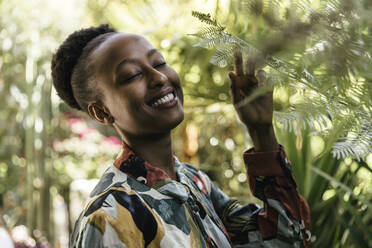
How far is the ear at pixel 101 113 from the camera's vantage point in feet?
3.05

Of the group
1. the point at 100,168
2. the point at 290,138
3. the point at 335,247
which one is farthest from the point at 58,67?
the point at 100,168

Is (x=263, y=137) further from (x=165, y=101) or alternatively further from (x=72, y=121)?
(x=72, y=121)

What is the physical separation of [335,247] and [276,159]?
525mm

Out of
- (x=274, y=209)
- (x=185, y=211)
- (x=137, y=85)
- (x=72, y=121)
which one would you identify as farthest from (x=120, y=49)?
(x=72, y=121)

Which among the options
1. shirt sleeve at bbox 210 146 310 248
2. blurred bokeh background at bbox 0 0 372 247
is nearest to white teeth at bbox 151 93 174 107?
shirt sleeve at bbox 210 146 310 248

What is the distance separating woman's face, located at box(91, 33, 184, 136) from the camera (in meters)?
0.84

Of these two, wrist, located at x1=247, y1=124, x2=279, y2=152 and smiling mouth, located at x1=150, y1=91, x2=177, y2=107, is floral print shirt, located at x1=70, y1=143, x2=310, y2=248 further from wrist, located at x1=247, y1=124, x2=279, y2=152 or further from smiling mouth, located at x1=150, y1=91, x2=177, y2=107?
smiling mouth, located at x1=150, y1=91, x2=177, y2=107

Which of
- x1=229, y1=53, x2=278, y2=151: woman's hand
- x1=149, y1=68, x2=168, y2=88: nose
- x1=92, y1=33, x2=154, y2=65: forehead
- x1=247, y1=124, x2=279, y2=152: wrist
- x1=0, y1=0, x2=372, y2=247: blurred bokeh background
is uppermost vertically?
x1=92, y1=33, x2=154, y2=65: forehead

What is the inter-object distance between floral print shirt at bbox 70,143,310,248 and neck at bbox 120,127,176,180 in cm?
2

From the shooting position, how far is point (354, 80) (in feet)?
1.52

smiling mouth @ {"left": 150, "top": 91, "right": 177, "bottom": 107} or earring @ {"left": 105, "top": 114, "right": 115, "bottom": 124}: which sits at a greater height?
smiling mouth @ {"left": 150, "top": 91, "right": 177, "bottom": 107}

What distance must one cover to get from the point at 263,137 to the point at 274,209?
0.18m

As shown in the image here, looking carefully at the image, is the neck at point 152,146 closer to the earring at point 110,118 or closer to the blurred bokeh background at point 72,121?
the earring at point 110,118

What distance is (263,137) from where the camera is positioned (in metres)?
0.95
